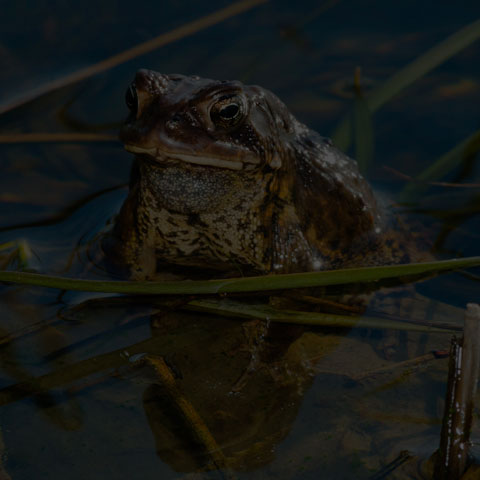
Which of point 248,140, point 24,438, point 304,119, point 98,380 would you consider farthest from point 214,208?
point 304,119

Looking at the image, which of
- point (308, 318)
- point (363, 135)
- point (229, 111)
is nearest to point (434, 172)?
point (363, 135)

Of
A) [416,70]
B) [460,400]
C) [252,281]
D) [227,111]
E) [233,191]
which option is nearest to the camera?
[460,400]

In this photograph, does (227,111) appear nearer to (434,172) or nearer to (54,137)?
(434,172)

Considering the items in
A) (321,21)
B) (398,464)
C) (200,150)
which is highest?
(321,21)

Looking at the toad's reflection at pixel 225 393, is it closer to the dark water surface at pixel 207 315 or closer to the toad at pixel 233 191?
the dark water surface at pixel 207 315

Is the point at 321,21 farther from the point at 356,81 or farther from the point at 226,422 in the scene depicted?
the point at 226,422

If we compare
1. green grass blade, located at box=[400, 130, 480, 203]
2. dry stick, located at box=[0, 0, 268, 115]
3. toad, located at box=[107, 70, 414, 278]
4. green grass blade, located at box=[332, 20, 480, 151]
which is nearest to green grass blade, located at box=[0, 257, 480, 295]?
toad, located at box=[107, 70, 414, 278]
